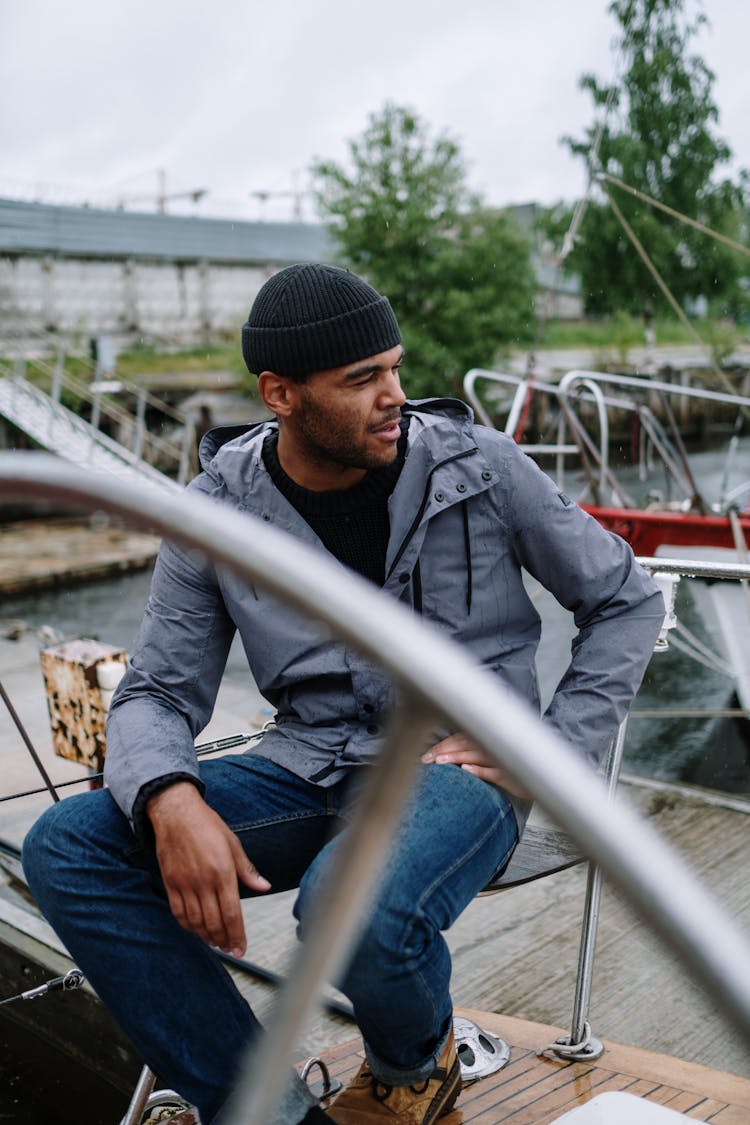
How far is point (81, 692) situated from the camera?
426 centimetres

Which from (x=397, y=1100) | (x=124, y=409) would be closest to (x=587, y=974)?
(x=397, y=1100)

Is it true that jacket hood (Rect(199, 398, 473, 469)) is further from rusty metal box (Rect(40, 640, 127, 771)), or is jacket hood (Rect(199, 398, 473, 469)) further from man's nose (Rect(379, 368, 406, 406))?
rusty metal box (Rect(40, 640, 127, 771))

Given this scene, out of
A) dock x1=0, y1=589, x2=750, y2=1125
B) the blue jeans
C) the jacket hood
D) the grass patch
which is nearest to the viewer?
the blue jeans

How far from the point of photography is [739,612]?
764 centimetres

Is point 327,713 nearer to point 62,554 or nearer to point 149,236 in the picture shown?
point 62,554

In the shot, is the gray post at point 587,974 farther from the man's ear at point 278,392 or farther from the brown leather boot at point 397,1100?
the man's ear at point 278,392

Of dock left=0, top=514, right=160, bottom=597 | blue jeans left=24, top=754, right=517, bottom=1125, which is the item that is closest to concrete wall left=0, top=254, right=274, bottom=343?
dock left=0, top=514, right=160, bottom=597

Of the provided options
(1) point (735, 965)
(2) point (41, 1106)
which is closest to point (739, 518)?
(2) point (41, 1106)

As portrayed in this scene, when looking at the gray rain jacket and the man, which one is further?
the gray rain jacket

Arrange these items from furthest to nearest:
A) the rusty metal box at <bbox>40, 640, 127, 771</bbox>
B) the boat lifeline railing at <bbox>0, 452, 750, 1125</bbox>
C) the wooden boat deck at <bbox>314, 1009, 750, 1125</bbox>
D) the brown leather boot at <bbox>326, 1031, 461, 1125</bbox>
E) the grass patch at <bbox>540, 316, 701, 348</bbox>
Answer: the grass patch at <bbox>540, 316, 701, 348</bbox> < the rusty metal box at <bbox>40, 640, 127, 771</bbox> < the wooden boat deck at <bbox>314, 1009, 750, 1125</bbox> < the brown leather boot at <bbox>326, 1031, 461, 1125</bbox> < the boat lifeline railing at <bbox>0, 452, 750, 1125</bbox>

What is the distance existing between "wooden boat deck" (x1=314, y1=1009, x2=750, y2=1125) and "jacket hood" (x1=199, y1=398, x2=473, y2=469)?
3.80 ft

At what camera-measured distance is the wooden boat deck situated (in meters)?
1.78

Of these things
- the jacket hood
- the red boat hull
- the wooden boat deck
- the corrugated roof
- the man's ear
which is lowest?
the red boat hull

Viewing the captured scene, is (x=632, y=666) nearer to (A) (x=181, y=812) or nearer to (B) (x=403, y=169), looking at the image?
(A) (x=181, y=812)
